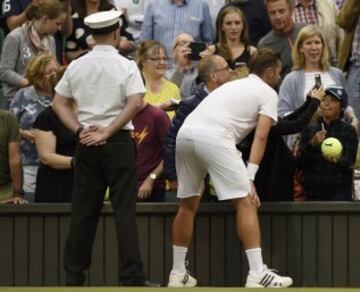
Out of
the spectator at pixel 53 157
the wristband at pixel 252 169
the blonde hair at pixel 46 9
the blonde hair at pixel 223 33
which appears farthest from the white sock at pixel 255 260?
the blonde hair at pixel 46 9

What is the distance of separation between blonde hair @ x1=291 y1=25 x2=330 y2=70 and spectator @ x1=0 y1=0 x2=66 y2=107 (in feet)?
7.66

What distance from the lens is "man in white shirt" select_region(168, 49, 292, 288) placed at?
11719 mm

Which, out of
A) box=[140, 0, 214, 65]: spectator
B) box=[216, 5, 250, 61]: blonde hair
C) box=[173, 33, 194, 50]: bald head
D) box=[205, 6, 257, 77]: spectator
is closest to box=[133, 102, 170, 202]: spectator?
box=[205, 6, 257, 77]: spectator

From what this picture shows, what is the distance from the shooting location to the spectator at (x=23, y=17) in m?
15.6

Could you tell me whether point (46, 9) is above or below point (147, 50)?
above

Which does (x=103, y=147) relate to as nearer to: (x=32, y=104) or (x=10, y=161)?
(x=10, y=161)

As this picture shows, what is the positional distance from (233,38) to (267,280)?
368 cm

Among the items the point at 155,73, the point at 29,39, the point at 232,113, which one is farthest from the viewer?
the point at 29,39

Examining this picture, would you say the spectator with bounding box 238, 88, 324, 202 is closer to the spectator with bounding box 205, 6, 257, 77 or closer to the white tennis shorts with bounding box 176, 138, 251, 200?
the white tennis shorts with bounding box 176, 138, 251, 200

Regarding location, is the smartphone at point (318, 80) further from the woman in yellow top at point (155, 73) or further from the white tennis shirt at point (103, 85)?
the white tennis shirt at point (103, 85)

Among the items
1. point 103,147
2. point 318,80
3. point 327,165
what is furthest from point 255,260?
point 318,80

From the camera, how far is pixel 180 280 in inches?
475

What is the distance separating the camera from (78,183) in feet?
38.0

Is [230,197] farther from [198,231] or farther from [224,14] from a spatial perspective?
→ [224,14]
